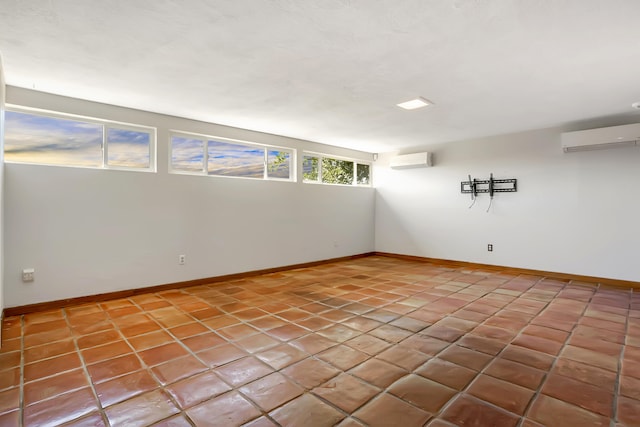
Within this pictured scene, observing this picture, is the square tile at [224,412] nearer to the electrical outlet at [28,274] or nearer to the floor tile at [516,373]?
the floor tile at [516,373]

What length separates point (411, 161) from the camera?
6871 millimetres

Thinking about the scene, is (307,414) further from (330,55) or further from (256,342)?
(330,55)

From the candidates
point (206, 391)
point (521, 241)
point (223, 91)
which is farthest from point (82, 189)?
point (521, 241)

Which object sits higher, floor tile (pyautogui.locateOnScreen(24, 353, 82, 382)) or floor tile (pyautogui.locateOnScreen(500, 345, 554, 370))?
floor tile (pyautogui.locateOnScreen(500, 345, 554, 370))

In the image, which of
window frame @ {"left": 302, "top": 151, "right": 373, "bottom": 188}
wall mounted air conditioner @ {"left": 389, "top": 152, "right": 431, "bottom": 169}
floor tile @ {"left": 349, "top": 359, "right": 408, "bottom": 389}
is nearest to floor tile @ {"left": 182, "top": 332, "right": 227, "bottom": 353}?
floor tile @ {"left": 349, "top": 359, "right": 408, "bottom": 389}

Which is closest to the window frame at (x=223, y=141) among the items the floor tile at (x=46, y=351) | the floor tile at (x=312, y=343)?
the floor tile at (x=46, y=351)

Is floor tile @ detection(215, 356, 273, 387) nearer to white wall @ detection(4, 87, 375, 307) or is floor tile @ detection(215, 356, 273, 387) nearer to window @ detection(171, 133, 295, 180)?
white wall @ detection(4, 87, 375, 307)

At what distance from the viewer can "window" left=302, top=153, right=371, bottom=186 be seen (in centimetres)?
650

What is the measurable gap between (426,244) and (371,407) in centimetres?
543

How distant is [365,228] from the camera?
7.58 meters

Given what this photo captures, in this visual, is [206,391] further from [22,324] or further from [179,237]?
[179,237]

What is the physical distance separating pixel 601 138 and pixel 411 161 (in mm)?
3053

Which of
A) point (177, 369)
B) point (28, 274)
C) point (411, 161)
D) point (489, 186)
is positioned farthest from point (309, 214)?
point (177, 369)

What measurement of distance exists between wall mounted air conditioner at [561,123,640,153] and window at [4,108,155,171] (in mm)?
6155
